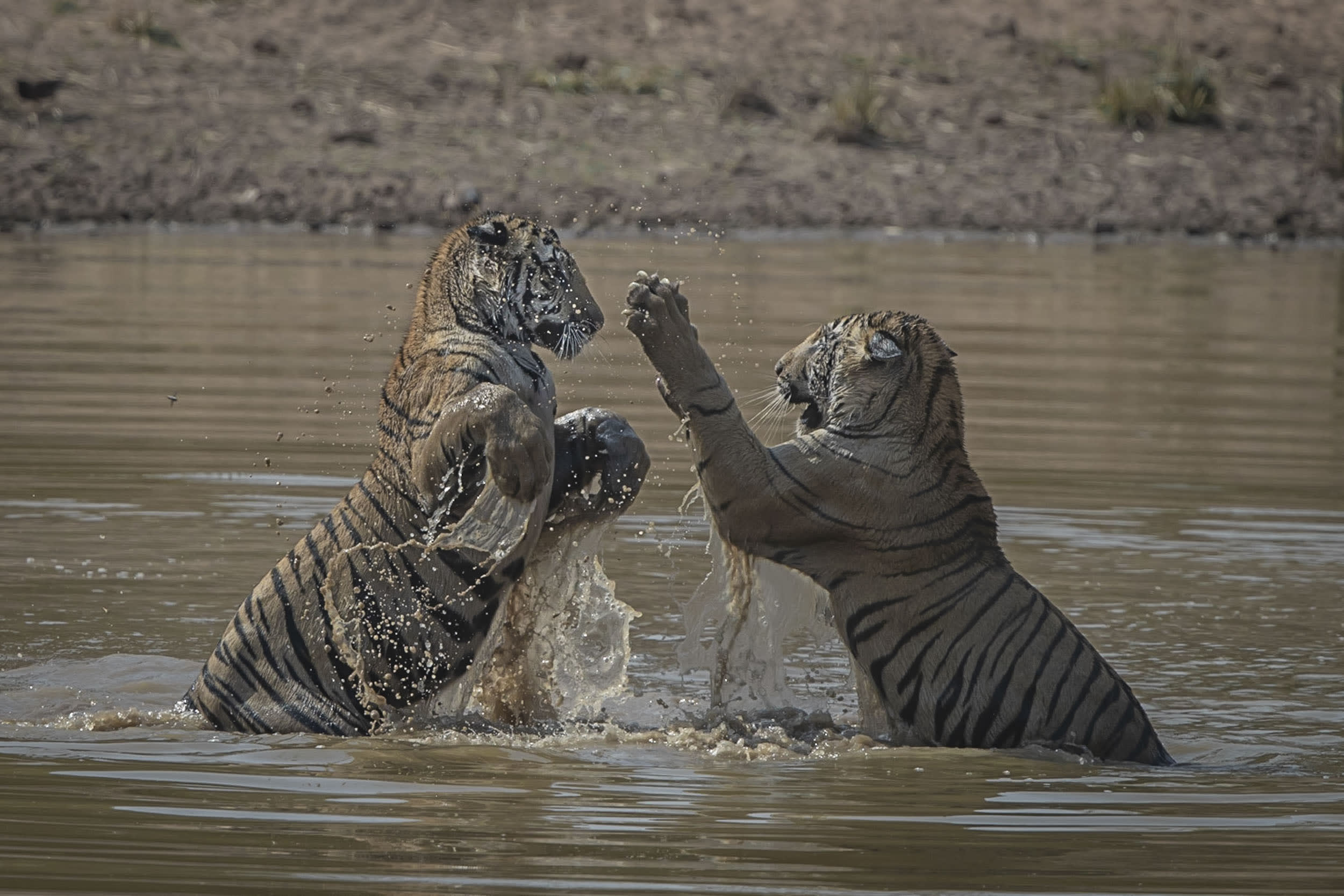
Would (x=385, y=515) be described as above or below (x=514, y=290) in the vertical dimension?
below

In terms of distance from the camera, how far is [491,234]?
624 cm

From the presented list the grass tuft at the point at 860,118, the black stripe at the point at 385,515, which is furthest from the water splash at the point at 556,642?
the grass tuft at the point at 860,118

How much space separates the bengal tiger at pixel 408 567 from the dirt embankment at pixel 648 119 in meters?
13.3

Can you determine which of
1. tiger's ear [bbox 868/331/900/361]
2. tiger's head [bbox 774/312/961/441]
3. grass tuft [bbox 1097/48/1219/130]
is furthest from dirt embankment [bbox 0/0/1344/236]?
tiger's ear [bbox 868/331/900/361]

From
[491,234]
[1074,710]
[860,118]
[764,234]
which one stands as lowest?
[1074,710]

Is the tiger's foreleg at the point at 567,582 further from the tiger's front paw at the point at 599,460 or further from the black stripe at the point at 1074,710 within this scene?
the black stripe at the point at 1074,710

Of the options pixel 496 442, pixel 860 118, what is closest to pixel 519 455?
pixel 496 442

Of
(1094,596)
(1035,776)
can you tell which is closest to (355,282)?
(1094,596)

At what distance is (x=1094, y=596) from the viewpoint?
838cm

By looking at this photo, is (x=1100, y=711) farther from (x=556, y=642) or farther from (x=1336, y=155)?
(x=1336, y=155)

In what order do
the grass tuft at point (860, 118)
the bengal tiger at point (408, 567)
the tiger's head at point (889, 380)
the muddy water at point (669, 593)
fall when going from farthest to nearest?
the grass tuft at point (860, 118), the tiger's head at point (889, 380), the bengal tiger at point (408, 567), the muddy water at point (669, 593)

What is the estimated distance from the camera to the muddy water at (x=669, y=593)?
4.82 metres

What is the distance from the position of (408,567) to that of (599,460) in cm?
66

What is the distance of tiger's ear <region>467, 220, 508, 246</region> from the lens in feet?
20.5
